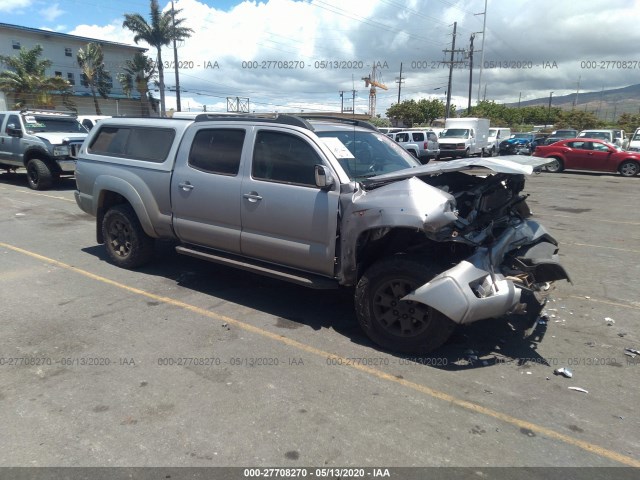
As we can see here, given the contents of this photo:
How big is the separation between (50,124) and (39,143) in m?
1.24

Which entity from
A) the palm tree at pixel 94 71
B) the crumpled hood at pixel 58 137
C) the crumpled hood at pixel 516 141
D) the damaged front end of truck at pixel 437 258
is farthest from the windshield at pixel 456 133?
the palm tree at pixel 94 71

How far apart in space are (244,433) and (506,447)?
163 cm

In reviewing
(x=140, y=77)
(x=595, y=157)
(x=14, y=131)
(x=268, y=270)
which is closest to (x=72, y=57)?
(x=140, y=77)

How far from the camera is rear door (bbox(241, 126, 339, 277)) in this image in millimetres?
4301

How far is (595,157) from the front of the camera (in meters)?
21.1

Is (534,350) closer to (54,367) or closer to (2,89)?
(54,367)

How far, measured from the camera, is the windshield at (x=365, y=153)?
14.7ft

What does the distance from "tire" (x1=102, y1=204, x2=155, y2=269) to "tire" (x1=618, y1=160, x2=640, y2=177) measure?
2149cm

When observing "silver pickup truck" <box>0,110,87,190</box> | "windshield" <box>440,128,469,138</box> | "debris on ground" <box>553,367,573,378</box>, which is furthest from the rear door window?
"windshield" <box>440,128,469,138</box>

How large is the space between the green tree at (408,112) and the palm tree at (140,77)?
31.3m

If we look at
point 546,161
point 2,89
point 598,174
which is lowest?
point 598,174

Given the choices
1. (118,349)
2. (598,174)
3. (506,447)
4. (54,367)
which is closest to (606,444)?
(506,447)

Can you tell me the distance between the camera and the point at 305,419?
3.16m

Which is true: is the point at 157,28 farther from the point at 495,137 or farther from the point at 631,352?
the point at 631,352
